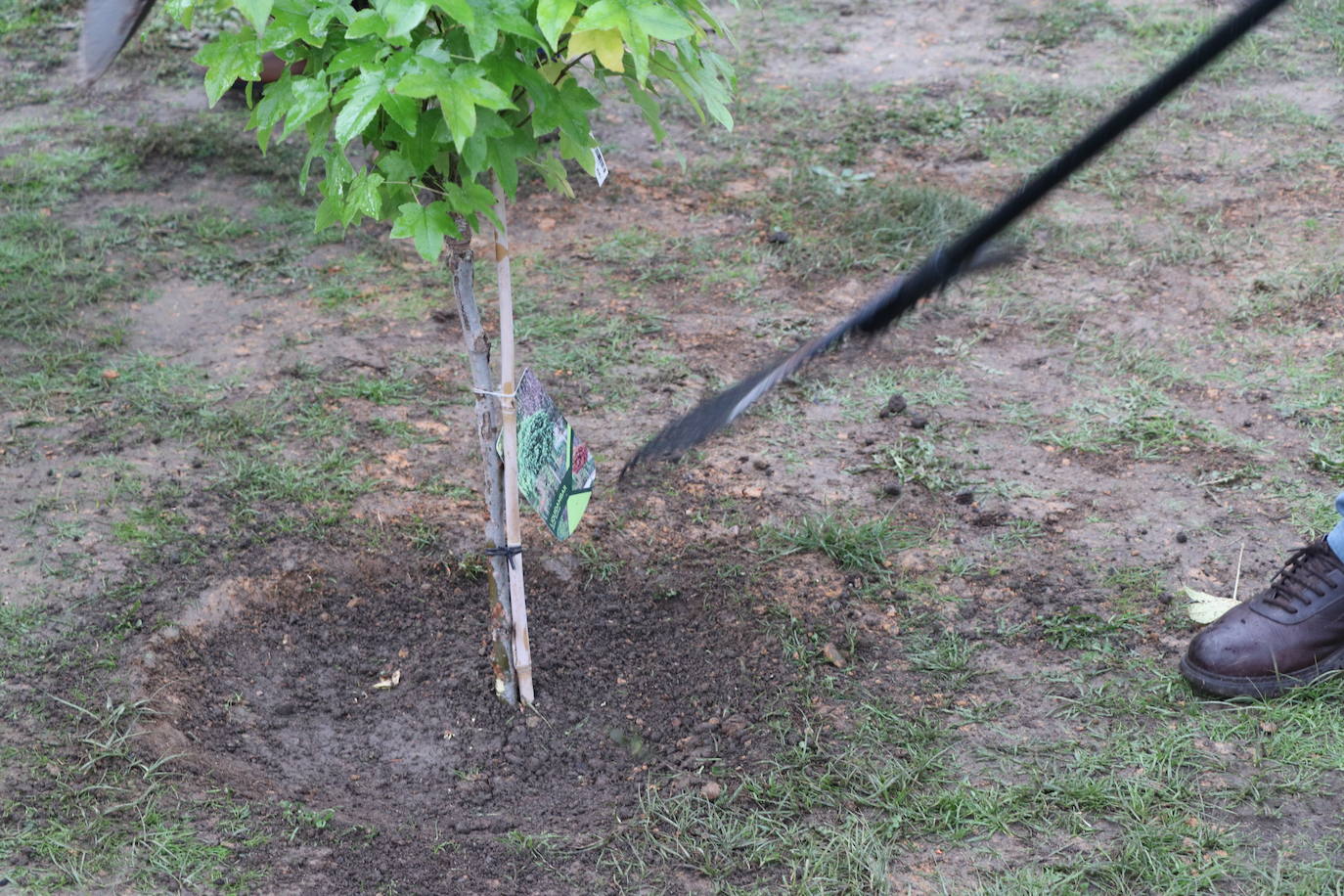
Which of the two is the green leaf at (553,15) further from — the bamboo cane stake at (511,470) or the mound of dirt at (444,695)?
the mound of dirt at (444,695)

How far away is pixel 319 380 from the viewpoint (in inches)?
144

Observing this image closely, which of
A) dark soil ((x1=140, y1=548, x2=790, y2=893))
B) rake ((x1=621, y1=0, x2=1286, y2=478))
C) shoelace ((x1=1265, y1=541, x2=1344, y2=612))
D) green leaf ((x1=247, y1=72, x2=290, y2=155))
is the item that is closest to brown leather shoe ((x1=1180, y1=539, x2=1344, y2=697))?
shoelace ((x1=1265, y1=541, x2=1344, y2=612))

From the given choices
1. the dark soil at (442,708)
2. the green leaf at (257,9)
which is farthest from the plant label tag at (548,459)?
the green leaf at (257,9)

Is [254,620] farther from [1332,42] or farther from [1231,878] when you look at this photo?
[1332,42]

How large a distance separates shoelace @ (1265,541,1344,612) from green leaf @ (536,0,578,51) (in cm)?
199

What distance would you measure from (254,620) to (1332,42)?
5.91 m

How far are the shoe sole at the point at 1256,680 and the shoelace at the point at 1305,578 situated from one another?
134 millimetres

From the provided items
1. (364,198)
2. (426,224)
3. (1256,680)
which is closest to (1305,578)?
(1256,680)

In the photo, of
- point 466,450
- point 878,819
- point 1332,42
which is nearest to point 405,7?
point 878,819

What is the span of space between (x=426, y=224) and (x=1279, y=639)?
1.97 meters

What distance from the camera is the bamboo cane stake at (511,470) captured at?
218 cm

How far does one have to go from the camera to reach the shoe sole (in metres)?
2.44

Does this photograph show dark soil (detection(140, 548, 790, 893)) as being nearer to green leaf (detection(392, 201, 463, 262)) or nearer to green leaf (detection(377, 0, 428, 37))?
green leaf (detection(392, 201, 463, 262))

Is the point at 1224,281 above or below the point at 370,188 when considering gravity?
below
